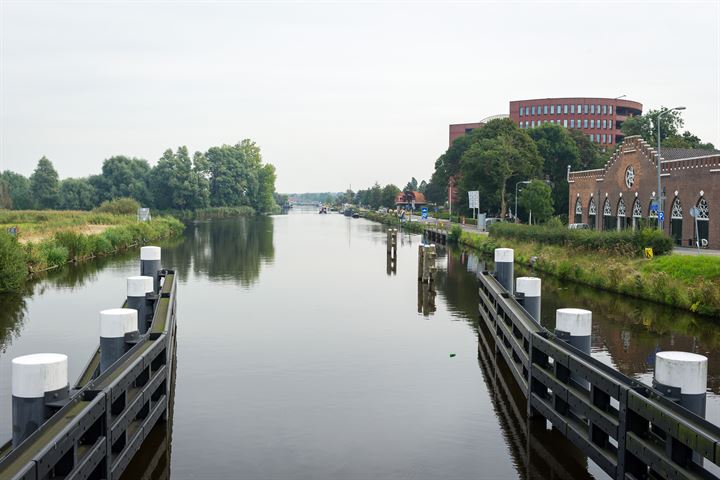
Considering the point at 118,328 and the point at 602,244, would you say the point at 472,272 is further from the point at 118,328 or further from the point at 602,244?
the point at 118,328

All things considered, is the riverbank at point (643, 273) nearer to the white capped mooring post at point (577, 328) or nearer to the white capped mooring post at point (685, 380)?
the white capped mooring post at point (577, 328)

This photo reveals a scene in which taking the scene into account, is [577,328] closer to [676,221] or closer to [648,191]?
[676,221]

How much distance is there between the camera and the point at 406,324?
21.2 metres

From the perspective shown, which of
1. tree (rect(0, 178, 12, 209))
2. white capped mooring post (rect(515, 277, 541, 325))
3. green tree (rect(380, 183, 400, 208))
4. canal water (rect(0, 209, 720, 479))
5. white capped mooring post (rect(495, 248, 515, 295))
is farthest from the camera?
green tree (rect(380, 183, 400, 208))

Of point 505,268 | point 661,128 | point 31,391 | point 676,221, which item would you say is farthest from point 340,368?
point 661,128

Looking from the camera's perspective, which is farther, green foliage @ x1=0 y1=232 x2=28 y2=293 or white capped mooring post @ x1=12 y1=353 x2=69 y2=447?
green foliage @ x1=0 y1=232 x2=28 y2=293

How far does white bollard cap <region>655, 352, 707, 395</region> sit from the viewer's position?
699cm

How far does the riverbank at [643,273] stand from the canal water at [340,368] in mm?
726

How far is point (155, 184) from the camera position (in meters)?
114

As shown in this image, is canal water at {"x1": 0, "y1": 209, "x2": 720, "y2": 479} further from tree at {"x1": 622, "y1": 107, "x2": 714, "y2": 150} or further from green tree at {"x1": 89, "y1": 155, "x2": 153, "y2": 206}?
green tree at {"x1": 89, "y1": 155, "x2": 153, "y2": 206}

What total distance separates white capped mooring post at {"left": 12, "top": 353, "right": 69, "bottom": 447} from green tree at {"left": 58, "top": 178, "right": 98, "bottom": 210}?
111951 mm

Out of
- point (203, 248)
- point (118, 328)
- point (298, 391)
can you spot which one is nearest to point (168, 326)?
point (118, 328)

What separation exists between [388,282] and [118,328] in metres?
22.8

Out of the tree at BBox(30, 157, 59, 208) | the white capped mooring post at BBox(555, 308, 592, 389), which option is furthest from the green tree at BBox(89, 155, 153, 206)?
the white capped mooring post at BBox(555, 308, 592, 389)
